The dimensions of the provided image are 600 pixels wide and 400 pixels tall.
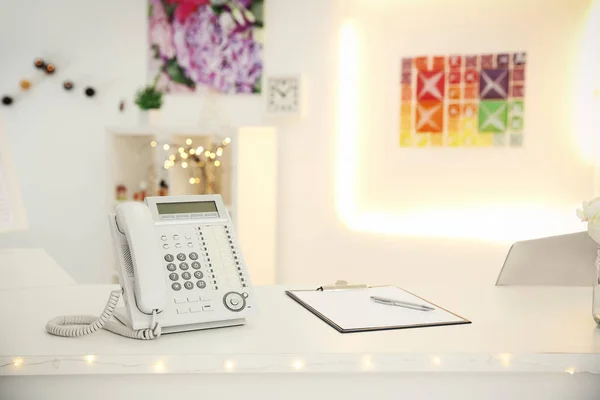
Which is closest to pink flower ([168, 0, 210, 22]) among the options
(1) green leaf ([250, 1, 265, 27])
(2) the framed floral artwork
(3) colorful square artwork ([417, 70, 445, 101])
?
(2) the framed floral artwork

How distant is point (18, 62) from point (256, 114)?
5.57 feet

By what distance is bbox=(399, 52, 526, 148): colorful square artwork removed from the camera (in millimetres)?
3975

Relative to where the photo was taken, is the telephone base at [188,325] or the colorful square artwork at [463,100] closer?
the telephone base at [188,325]

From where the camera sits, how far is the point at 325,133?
168 inches

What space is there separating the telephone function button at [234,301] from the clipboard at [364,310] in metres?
0.20

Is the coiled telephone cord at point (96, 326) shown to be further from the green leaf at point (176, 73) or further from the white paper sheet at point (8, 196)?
the green leaf at point (176, 73)

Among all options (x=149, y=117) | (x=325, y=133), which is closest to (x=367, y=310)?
(x=325, y=133)

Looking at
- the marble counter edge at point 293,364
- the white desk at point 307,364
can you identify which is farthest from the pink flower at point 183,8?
the marble counter edge at point 293,364

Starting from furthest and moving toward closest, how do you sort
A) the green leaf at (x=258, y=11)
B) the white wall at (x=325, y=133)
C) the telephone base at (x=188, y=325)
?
1. the green leaf at (x=258, y=11)
2. the white wall at (x=325, y=133)
3. the telephone base at (x=188, y=325)

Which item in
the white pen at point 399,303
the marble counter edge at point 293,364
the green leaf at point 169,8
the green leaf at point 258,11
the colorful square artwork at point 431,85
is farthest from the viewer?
the green leaf at point 169,8

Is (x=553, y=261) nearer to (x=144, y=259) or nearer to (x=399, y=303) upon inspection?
(x=399, y=303)

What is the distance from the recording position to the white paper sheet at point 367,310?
1.43m

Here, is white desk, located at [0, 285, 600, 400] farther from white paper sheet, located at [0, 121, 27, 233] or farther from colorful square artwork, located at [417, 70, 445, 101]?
colorful square artwork, located at [417, 70, 445, 101]

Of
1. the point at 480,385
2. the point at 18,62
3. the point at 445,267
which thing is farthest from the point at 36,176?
the point at 480,385
